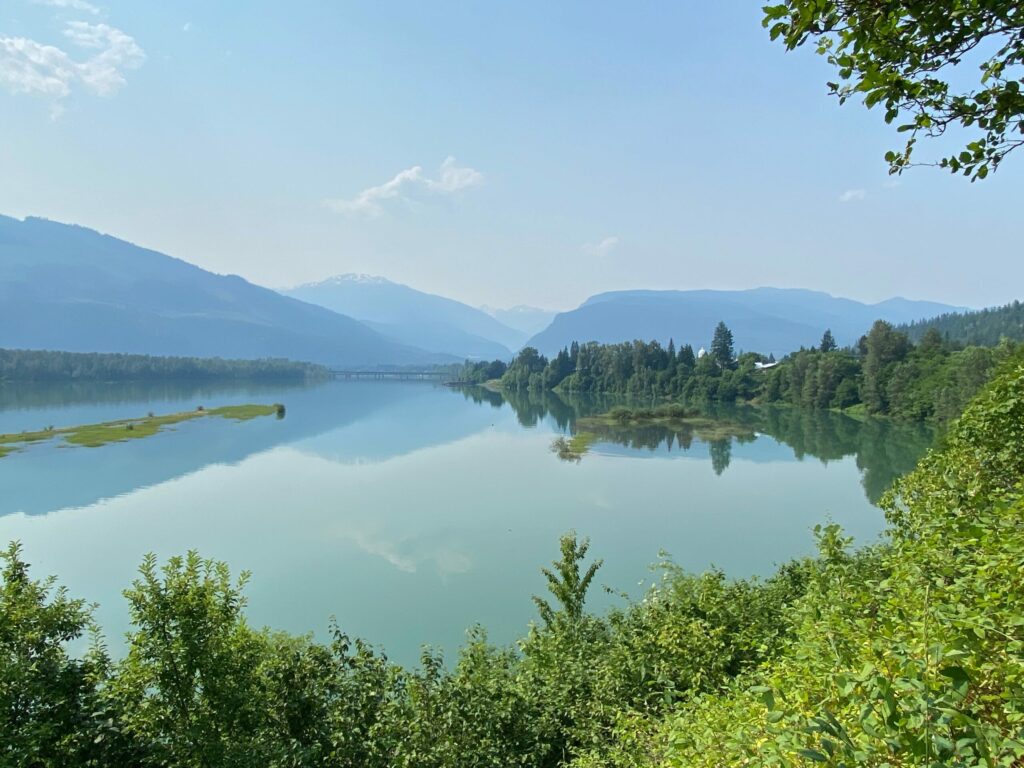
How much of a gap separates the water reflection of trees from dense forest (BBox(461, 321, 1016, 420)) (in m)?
4.55

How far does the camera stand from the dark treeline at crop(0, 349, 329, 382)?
123 meters

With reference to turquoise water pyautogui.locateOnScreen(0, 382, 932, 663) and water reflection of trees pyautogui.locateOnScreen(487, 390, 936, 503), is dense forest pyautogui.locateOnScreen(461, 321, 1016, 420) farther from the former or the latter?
turquoise water pyautogui.locateOnScreen(0, 382, 932, 663)

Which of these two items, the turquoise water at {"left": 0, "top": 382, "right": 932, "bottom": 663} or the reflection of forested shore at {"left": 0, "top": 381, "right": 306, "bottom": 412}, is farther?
the reflection of forested shore at {"left": 0, "top": 381, "right": 306, "bottom": 412}

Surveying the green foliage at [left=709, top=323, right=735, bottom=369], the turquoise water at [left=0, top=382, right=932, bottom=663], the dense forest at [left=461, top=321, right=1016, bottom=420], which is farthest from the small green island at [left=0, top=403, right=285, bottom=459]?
the green foliage at [left=709, top=323, right=735, bottom=369]

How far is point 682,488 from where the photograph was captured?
39469mm

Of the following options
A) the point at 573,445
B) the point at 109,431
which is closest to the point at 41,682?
the point at 573,445

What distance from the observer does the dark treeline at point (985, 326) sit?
134000 millimetres

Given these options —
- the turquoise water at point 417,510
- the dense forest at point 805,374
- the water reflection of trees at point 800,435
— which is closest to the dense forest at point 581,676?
the turquoise water at point 417,510

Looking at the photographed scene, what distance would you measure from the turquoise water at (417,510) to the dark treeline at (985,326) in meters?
99.1

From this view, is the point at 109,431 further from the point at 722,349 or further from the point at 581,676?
the point at 722,349

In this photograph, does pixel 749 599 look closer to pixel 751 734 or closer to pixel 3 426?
pixel 751 734

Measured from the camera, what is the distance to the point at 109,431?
59.9 m

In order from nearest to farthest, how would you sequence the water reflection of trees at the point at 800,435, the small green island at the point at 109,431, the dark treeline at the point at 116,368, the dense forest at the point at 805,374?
the water reflection of trees at the point at 800,435, the small green island at the point at 109,431, the dense forest at the point at 805,374, the dark treeline at the point at 116,368

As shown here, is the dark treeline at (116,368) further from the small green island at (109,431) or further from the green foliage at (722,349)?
the green foliage at (722,349)
